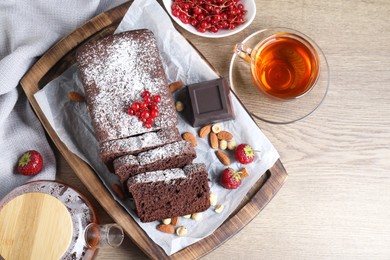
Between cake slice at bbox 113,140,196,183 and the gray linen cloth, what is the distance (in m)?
0.31

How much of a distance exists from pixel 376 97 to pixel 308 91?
0.31m

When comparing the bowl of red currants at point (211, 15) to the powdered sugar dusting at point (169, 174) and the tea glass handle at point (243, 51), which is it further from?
the powdered sugar dusting at point (169, 174)

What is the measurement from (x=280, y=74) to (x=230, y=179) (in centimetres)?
46

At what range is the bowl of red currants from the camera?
7.14 ft

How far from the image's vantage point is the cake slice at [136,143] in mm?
2029

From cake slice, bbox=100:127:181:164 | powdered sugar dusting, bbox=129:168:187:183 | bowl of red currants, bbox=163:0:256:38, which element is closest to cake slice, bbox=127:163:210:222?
powdered sugar dusting, bbox=129:168:187:183

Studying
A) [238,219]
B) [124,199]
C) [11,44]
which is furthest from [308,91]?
[11,44]

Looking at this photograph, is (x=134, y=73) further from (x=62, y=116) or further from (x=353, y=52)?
(x=353, y=52)

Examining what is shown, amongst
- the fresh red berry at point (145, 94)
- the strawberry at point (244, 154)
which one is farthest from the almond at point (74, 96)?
the strawberry at point (244, 154)

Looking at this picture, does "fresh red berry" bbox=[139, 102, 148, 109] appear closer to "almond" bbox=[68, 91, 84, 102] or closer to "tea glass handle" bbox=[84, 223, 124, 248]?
"almond" bbox=[68, 91, 84, 102]

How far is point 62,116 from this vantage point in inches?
85.6

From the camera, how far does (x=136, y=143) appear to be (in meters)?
2.04

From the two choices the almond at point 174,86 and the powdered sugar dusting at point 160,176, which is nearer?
the powdered sugar dusting at point 160,176

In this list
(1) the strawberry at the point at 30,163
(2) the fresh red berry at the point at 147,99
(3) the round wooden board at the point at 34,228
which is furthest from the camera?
(1) the strawberry at the point at 30,163
